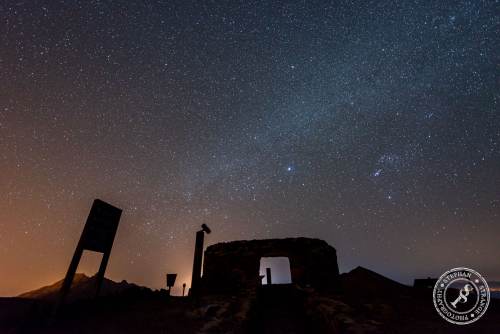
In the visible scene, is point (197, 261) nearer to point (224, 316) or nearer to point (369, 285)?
point (224, 316)

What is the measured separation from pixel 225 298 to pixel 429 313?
5789 millimetres

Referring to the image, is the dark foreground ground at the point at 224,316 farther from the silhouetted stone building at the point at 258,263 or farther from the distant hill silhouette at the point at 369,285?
the distant hill silhouette at the point at 369,285

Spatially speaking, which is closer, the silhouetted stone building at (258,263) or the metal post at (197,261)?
the silhouetted stone building at (258,263)

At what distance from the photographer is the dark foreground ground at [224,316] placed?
17.8 feet

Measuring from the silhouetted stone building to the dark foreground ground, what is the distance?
223 centimetres

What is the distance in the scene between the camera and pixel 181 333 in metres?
5.20

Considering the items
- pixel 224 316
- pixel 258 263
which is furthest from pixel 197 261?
pixel 224 316

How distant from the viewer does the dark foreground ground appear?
17.8 ft

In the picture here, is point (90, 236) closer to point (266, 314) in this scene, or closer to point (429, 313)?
point (266, 314)

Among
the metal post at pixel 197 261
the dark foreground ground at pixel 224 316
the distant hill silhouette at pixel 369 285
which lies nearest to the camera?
the dark foreground ground at pixel 224 316

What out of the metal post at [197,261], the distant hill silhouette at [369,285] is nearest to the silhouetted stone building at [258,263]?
the metal post at [197,261]

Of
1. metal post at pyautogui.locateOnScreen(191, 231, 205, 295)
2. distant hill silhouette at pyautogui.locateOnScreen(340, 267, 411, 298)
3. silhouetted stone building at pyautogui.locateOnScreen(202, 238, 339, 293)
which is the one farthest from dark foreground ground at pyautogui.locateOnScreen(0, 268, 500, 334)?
metal post at pyautogui.locateOnScreen(191, 231, 205, 295)

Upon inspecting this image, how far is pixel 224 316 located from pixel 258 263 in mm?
5097

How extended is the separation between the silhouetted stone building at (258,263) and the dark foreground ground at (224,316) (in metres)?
2.23
